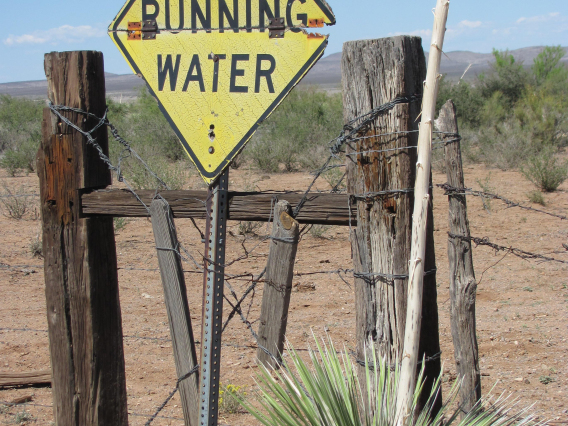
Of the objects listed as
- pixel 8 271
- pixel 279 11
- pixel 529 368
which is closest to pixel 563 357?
pixel 529 368

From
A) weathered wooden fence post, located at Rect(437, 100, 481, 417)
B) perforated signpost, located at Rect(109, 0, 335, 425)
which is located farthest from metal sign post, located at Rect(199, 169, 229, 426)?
weathered wooden fence post, located at Rect(437, 100, 481, 417)

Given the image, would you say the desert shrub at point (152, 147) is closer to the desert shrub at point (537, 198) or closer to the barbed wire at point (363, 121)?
the desert shrub at point (537, 198)

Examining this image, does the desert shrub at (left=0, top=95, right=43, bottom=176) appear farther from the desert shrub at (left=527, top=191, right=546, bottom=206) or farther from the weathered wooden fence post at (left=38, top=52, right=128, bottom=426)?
the weathered wooden fence post at (left=38, top=52, right=128, bottom=426)

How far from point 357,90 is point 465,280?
1.36 m

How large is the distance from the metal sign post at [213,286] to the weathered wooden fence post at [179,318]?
6.3 inches

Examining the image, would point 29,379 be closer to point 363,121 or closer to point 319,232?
point 363,121

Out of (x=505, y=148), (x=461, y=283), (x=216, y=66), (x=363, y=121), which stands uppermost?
(x=216, y=66)

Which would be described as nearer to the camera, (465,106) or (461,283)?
(461,283)

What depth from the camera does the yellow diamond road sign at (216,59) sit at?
2.15m

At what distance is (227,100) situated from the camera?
226 centimetres

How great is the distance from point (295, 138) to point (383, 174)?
15.3 m

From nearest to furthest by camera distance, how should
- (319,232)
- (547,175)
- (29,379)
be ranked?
1. (29,379)
2. (319,232)
3. (547,175)

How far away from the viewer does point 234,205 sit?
2443mm

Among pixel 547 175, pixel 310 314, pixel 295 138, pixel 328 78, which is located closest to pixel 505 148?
pixel 547 175
